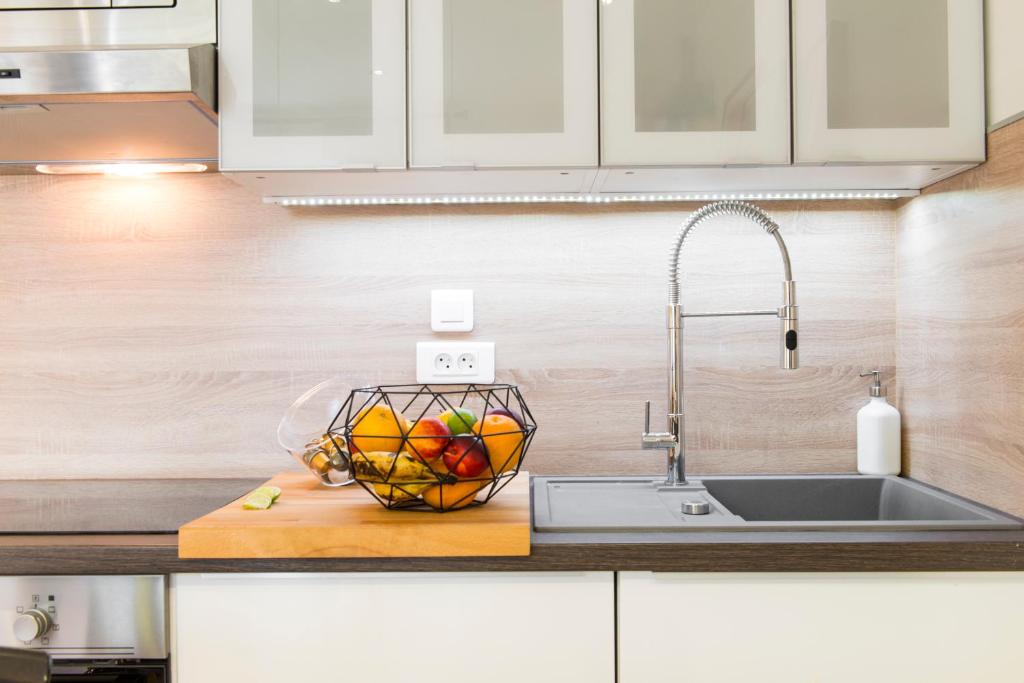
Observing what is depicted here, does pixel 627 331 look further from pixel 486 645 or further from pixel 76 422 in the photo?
pixel 76 422

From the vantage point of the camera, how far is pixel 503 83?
1339 mm

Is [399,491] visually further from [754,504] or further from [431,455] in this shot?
[754,504]

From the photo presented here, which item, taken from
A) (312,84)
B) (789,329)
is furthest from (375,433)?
(789,329)

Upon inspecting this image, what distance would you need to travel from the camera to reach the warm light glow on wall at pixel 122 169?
160cm

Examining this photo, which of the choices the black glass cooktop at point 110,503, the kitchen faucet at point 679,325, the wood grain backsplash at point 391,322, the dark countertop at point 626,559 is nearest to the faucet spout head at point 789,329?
the kitchen faucet at point 679,325

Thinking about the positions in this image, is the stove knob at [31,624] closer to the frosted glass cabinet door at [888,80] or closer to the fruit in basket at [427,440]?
the fruit in basket at [427,440]

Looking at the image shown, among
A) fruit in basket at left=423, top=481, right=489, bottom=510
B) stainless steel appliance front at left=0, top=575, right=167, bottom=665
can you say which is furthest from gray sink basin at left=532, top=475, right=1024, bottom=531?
stainless steel appliance front at left=0, top=575, right=167, bottom=665

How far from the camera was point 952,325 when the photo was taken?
4.57 feet

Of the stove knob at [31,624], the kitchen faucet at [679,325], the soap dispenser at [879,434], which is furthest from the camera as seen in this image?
the soap dispenser at [879,434]

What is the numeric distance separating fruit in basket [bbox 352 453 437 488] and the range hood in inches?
26.7

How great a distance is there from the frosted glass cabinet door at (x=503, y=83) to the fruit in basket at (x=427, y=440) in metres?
0.47

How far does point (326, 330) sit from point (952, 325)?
1235 mm

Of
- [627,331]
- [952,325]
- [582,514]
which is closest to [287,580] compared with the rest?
[582,514]

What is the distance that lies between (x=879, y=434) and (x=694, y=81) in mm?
812
